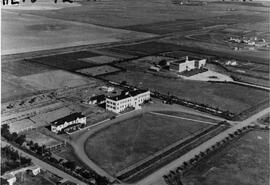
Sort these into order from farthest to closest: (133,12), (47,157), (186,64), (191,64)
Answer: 1. (133,12)
2. (191,64)
3. (186,64)
4. (47,157)

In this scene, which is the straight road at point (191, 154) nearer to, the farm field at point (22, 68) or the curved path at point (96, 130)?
the curved path at point (96, 130)

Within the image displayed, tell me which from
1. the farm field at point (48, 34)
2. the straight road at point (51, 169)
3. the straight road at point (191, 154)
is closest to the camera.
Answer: the straight road at point (51, 169)

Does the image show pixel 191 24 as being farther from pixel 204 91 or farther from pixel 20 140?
pixel 20 140

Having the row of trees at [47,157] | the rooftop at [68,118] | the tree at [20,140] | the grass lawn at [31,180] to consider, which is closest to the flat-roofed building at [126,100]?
the rooftop at [68,118]

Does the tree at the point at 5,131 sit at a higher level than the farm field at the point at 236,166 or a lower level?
higher

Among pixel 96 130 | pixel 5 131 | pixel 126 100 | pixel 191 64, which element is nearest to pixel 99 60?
pixel 191 64

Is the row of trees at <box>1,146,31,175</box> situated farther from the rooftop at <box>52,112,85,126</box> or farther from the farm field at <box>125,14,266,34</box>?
the farm field at <box>125,14,266,34</box>
